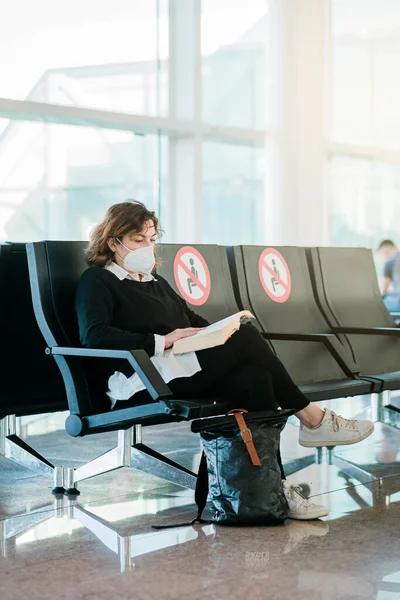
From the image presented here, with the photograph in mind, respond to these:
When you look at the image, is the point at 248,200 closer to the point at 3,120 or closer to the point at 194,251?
the point at 3,120

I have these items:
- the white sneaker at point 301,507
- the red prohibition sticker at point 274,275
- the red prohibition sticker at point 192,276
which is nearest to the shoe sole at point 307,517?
the white sneaker at point 301,507

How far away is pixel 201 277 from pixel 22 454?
3.33 feet

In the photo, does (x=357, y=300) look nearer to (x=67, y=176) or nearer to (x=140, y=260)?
(x=140, y=260)

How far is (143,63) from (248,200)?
4.60ft

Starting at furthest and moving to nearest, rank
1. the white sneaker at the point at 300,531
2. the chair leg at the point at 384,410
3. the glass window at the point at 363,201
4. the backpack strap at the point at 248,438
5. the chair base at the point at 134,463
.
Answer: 1. the glass window at the point at 363,201
2. the chair leg at the point at 384,410
3. the chair base at the point at 134,463
4. the backpack strap at the point at 248,438
5. the white sneaker at the point at 300,531

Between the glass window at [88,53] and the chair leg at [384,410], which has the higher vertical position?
the glass window at [88,53]

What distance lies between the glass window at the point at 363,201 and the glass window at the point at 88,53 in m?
2.13

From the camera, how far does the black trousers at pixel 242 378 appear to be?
9.86 feet

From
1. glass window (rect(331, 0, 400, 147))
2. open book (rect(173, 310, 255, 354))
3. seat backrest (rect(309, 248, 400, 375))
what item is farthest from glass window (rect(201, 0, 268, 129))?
open book (rect(173, 310, 255, 354))

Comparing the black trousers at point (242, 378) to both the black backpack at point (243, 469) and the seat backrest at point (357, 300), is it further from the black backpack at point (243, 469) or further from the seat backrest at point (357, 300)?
the seat backrest at point (357, 300)

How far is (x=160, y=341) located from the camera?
301cm

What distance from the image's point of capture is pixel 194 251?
388 cm

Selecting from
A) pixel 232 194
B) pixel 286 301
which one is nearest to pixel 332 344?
pixel 286 301

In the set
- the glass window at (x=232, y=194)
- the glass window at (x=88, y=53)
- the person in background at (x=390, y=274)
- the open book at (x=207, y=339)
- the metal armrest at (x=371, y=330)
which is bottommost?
the metal armrest at (x=371, y=330)
